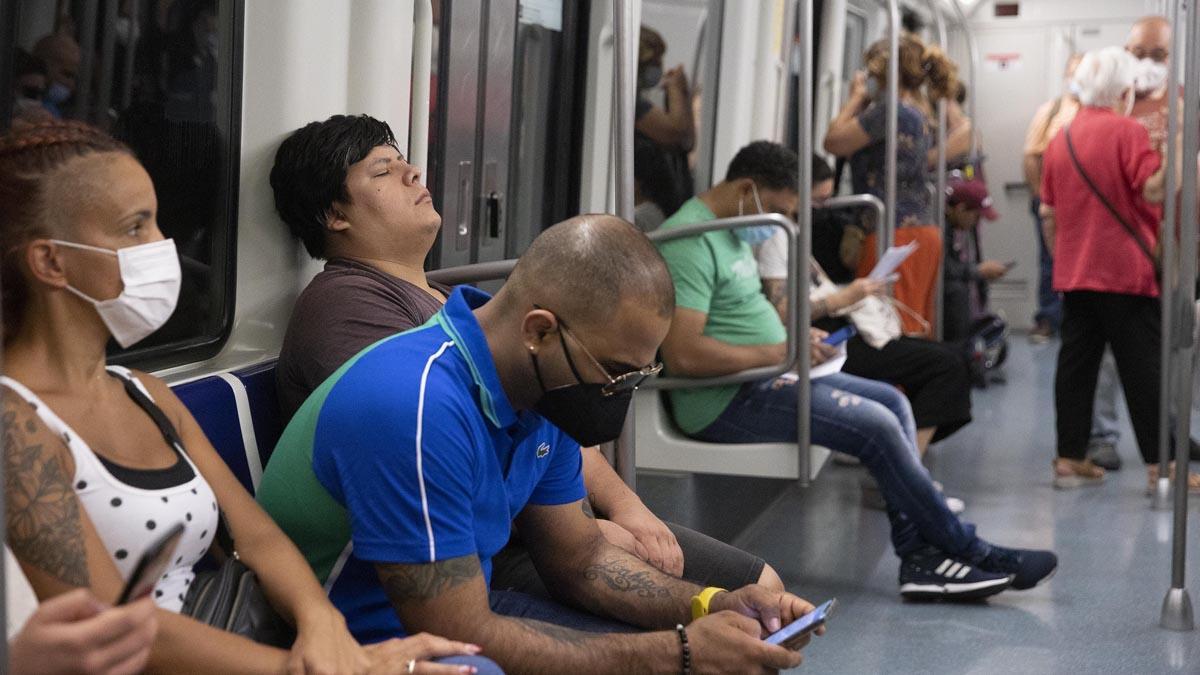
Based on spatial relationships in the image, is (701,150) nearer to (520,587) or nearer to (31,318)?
(520,587)

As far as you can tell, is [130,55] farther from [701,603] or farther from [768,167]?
[768,167]

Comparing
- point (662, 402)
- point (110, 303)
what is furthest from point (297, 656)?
point (662, 402)

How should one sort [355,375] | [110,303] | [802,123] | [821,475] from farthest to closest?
1. [821,475]
2. [802,123]
3. [355,375]
4. [110,303]

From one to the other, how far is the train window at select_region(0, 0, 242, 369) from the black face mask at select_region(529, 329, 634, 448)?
0.84 metres

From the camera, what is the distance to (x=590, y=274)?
195cm

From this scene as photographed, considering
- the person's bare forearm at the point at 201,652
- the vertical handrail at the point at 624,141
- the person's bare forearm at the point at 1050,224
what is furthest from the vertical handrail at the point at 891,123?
the person's bare forearm at the point at 201,652

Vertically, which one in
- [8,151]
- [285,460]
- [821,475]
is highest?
[8,151]

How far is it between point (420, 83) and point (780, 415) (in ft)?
4.98

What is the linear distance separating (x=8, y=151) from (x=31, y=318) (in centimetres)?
21

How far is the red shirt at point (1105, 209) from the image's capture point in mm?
5219

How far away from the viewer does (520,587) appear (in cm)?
250

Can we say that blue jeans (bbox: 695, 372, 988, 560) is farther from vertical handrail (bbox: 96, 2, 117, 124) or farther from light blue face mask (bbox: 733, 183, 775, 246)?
vertical handrail (bbox: 96, 2, 117, 124)

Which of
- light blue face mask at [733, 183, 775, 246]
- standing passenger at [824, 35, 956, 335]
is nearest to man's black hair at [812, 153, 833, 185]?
standing passenger at [824, 35, 956, 335]

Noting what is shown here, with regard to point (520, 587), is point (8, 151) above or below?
above
